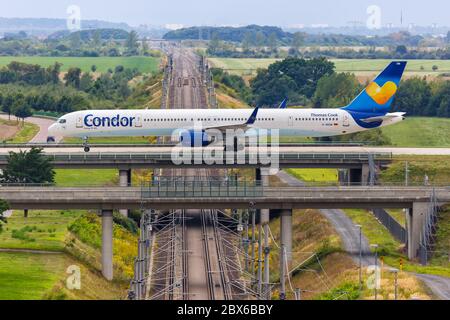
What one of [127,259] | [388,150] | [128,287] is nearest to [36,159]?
[127,259]

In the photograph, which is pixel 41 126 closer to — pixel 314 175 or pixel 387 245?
pixel 314 175

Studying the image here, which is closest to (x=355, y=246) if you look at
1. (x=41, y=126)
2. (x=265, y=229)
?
(x=265, y=229)

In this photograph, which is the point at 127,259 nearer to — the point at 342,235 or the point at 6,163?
the point at 342,235

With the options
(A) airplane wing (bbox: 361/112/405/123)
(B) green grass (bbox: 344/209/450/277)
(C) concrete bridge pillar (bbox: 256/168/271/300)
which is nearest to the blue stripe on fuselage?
(A) airplane wing (bbox: 361/112/405/123)

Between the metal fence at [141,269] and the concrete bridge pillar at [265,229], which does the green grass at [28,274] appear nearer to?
the metal fence at [141,269]

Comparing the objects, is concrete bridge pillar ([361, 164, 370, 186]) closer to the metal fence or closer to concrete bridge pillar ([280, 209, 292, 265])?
concrete bridge pillar ([280, 209, 292, 265])

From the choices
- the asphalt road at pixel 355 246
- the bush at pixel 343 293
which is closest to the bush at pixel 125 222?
the asphalt road at pixel 355 246
